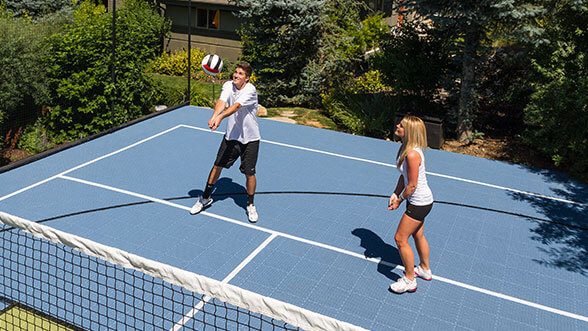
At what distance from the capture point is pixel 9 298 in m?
6.42

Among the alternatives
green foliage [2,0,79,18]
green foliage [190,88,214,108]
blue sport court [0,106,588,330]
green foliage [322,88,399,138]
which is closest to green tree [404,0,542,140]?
blue sport court [0,106,588,330]

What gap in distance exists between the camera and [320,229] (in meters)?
8.57

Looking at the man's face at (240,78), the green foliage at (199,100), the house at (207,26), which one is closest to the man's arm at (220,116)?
the man's face at (240,78)

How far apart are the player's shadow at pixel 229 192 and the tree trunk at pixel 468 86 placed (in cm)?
636

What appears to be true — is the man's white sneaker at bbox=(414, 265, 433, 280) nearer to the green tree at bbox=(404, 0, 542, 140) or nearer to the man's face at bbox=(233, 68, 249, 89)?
the man's face at bbox=(233, 68, 249, 89)

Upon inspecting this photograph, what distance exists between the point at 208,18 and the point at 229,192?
14.3m

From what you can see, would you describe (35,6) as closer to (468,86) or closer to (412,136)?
(468,86)

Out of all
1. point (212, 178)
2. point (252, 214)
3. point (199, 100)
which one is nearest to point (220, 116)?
point (212, 178)

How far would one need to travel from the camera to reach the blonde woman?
6.30 m

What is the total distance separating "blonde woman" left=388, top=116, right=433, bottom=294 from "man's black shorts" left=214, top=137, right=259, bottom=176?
2.52m

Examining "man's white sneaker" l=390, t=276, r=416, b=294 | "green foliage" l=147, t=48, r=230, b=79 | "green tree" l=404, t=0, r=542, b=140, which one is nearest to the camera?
"man's white sneaker" l=390, t=276, r=416, b=294

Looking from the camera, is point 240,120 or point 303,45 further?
point 303,45

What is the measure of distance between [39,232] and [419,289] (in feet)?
14.4

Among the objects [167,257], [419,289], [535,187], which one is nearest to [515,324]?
[419,289]
